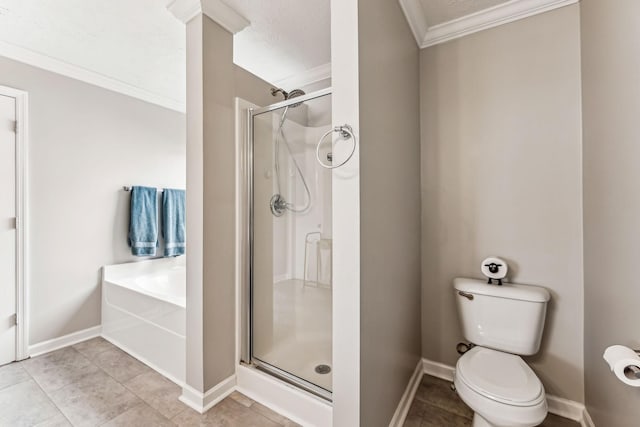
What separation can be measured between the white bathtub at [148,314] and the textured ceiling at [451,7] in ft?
8.26

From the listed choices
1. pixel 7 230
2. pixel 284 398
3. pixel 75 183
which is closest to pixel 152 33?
pixel 75 183

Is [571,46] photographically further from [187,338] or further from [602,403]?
[187,338]

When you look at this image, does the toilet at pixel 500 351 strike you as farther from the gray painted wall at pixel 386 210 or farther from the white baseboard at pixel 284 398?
the white baseboard at pixel 284 398

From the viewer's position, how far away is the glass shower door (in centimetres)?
171

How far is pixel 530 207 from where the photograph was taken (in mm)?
1716

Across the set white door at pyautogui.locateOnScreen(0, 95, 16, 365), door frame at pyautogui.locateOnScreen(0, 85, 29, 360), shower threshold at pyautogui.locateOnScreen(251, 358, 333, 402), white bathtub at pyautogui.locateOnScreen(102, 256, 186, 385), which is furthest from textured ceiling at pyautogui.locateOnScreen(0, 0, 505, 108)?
shower threshold at pyautogui.locateOnScreen(251, 358, 333, 402)

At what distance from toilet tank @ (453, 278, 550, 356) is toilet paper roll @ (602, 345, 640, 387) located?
2.02 ft

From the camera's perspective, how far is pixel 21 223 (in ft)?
7.28

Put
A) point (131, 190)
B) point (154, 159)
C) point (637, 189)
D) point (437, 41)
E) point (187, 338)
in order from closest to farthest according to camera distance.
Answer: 1. point (637, 189)
2. point (187, 338)
3. point (437, 41)
4. point (131, 190)
5. point (154, 159)

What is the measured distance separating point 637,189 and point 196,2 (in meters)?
2.32

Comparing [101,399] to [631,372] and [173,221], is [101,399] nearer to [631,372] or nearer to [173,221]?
[173,221]

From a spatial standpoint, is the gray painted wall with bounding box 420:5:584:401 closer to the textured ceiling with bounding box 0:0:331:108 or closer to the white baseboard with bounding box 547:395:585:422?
the white baseboard with bounding box 547:395:585:422

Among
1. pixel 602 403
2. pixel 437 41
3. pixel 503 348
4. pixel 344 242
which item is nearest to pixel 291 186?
pixel 344 242

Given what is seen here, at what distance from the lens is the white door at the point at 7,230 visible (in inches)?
84.7
